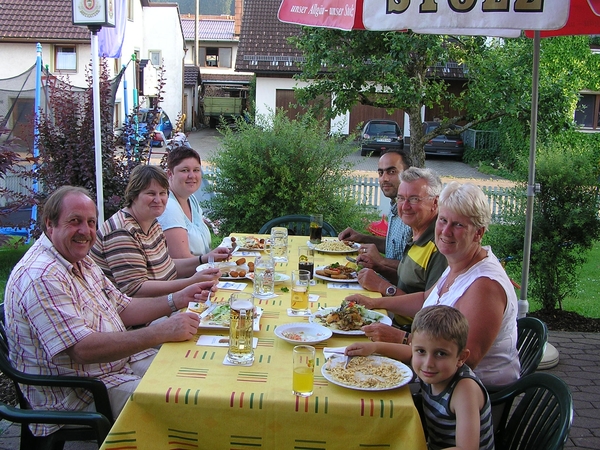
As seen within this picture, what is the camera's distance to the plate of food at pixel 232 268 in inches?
138

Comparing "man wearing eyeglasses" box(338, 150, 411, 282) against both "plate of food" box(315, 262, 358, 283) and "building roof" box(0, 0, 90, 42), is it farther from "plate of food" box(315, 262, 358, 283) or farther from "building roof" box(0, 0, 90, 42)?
"building roof" box(0, 0, 90, 42)

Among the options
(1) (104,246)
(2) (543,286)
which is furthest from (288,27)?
(1) (104,246)

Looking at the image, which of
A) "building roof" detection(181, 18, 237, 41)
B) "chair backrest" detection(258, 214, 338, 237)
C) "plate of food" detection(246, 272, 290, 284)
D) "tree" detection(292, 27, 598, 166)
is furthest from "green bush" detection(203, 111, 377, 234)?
"building roof" detection(181, 18, 237, 41)

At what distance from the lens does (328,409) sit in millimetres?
1939

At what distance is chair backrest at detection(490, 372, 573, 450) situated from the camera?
196cm

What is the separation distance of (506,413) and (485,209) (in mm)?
839

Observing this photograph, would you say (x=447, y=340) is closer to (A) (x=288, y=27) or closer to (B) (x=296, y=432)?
(B) (x=296, y=432)

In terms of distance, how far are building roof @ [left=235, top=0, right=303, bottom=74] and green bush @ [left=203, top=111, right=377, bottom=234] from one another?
1659 cm

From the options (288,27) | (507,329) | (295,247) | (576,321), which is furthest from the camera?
(288,27)

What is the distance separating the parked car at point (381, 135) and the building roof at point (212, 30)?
24655 millimetres

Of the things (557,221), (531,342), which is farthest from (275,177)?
(531,342)

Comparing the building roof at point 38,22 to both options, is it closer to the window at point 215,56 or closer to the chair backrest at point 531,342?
the chair backrest at point 531,342

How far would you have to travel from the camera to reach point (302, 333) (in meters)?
2.58

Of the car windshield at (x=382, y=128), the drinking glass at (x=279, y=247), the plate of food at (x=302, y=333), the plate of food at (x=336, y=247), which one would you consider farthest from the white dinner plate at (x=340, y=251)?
the car windshield at (x=382, y=128)
